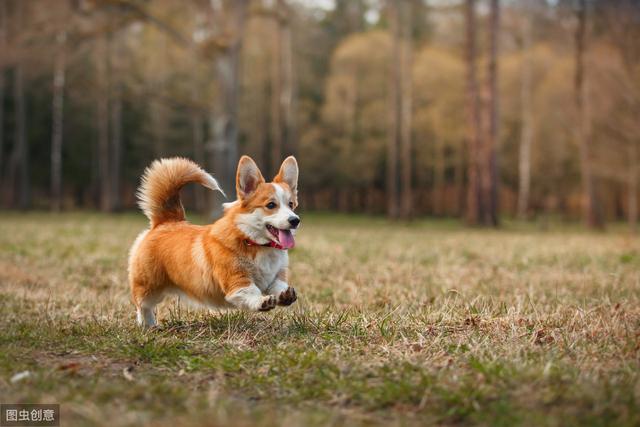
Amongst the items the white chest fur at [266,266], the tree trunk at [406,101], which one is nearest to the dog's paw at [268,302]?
the white chest fur at [266,266]

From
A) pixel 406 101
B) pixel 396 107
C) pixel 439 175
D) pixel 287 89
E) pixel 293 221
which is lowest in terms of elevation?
pixel 293 221

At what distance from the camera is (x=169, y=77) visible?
34906 millimetres

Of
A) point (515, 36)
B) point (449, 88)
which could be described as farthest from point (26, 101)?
point (515, 36)

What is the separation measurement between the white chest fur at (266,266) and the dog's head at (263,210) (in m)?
0.09

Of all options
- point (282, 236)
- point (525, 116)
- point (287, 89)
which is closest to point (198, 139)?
point (287, 89)

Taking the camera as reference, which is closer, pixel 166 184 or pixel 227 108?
pixel 166 184

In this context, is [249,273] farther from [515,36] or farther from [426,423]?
[515,36]

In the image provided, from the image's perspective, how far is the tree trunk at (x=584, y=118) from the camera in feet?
64.6

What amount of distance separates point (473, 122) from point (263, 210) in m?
17.3

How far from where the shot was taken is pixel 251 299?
3.97 m

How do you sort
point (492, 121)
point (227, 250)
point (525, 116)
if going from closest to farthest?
point (227, 250) → point (492, 121) → point (525, 116)

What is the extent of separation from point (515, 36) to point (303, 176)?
485 inches

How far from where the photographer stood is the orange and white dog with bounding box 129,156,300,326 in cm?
415

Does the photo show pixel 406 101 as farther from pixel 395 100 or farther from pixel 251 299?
pixel 251 299
